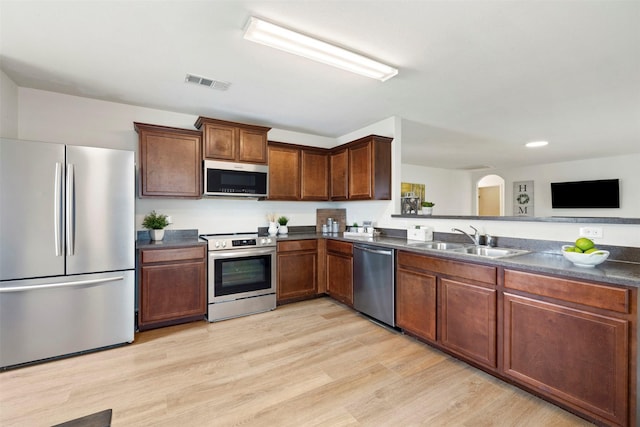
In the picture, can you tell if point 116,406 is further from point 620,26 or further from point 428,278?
point 620,26

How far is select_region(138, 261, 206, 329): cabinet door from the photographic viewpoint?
2932 mm

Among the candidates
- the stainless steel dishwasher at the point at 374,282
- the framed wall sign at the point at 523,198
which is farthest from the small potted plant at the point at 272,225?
the framed wall sign at the point at 523,198

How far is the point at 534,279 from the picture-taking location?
6.23ft

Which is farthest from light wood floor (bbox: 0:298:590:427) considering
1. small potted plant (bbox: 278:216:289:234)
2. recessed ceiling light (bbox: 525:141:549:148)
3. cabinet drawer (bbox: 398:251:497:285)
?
recessed ceiling light (bbox: 525:141:549:148)

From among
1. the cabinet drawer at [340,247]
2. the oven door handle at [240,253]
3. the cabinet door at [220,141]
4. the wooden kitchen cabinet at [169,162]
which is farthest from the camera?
the cabinet drawer at [340,247]

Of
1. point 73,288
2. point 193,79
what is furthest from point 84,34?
point 73,288

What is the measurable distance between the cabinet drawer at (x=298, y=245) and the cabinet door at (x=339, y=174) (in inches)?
31.6

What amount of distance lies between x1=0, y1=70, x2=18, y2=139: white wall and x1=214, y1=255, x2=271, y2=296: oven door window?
2253 mm

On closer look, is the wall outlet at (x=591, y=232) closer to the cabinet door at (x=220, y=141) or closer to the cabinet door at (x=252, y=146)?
the cabinet door at (x=252, y=146)

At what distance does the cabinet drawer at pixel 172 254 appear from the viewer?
2.93m

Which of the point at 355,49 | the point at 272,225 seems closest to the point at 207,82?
the point at 355,49

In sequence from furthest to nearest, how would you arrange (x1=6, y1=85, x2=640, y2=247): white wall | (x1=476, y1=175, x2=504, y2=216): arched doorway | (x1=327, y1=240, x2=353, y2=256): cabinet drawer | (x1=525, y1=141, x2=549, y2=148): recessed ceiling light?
(x1=476, y1=175, x2=504, y2=216): arched doorway < (x1=525, y1=141, x2=549, y2=148): recessed ceiling light < (x1=327, y1=240, x2=353, y2=256): cabinet drawer < (x1=6, y1=85, x2=640, y2=247): white wall

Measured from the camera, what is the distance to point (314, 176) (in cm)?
432

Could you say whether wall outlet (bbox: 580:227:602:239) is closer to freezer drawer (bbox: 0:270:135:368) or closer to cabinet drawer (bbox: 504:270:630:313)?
cabinet drawer (bbox: 504:270:630:313)
